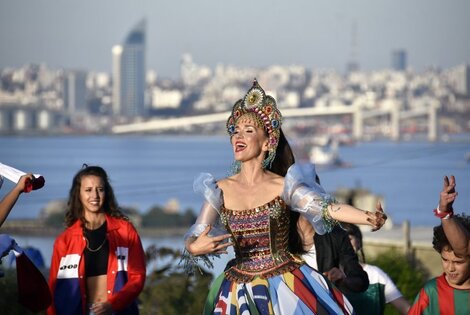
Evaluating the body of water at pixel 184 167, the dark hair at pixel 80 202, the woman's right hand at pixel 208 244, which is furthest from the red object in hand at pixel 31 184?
the body of water at pixel 184 167

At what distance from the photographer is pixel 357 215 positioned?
5676mm

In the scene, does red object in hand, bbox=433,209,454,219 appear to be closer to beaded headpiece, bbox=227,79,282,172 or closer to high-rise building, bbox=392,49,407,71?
beaded headpiece, bbox=227,79,282,172

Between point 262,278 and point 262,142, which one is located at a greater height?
point 262,142

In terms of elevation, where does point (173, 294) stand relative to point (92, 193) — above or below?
below

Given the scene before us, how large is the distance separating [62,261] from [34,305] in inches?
24.5

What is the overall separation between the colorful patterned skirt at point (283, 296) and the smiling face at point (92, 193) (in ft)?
3.98

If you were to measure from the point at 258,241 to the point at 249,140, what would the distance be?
48 cm

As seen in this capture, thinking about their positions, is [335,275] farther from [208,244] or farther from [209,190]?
[208,244]

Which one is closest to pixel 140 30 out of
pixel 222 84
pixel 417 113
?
pixel 222 84

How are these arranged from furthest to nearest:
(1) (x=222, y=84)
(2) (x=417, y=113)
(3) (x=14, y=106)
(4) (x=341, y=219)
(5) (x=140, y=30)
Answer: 1. (5) (x=140, y=30)
2. (1) (x=222, y=84)
3. (2) (x=417, y=113)
4. (3) (x=14, y=106)
5. (4) (x=341, y=219)

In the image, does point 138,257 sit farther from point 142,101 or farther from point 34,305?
point 142,101

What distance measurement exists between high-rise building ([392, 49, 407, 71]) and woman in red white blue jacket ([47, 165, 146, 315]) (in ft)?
503

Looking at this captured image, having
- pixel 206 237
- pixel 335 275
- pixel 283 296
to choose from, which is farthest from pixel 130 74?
pixel 206 237

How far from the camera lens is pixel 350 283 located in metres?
6.60
